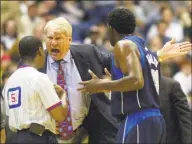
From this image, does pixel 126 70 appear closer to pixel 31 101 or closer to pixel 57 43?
pixel 31 101

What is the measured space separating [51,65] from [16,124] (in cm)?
129

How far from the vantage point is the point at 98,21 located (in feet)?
53.5

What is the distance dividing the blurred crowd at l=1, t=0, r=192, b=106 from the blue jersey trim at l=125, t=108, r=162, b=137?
5.35 m

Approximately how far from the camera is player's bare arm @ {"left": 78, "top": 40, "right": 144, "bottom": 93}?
587 centimetres

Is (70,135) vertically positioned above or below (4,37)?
below

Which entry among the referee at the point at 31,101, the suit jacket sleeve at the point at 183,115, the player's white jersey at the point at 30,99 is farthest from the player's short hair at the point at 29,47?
the suit jacket sleeve at the point at 183,115

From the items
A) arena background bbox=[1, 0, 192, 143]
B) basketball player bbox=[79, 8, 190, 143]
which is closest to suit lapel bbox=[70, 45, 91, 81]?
basketball player bbox=[79, 8, 190, 143]

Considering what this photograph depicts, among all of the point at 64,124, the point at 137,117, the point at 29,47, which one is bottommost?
the point at 64,124

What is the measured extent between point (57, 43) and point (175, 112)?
163 cm

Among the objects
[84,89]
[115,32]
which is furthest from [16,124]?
[115,32]

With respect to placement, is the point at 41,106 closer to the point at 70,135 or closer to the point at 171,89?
the point at 70,135

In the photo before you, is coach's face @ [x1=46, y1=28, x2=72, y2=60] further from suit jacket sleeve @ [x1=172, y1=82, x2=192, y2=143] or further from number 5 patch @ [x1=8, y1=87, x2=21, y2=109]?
suit jacket sleeve @ [x1=172, y1=82, x2=192, y2=143]

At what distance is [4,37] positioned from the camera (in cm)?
1380

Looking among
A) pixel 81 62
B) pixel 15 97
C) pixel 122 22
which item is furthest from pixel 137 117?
pixel 81 62
